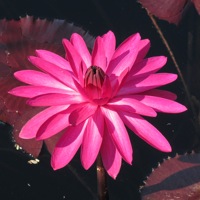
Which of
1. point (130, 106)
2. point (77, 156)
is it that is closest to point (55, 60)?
point (130, 106)

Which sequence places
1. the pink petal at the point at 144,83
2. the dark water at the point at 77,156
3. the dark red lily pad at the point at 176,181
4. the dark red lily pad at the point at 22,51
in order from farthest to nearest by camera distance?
the dark water at the point at 77,156, the dark red lily pad at the point at 22,51, the dark red lily pad at the point at 176,181, the pink petal at the point at 144,83

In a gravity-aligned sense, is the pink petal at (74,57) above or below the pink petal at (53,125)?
above

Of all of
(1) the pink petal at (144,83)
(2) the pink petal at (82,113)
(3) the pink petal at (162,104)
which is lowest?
(3) the pink petal at (162,104)

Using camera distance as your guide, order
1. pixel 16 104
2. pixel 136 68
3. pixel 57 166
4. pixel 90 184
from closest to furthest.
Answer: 1. pixel 57 166
2. pixel 136 68
3. pixel 16 104
4. pixel 90 184

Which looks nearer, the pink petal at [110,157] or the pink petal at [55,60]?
the pink petal at [110,157]

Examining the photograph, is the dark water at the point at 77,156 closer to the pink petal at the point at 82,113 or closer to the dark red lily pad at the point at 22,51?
the dark red lily pad at the point at 22,51

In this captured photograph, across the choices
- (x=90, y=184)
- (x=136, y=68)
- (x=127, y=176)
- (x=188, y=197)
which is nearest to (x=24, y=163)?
(x=90, y=184)

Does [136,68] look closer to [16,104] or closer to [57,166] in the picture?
[57,166]

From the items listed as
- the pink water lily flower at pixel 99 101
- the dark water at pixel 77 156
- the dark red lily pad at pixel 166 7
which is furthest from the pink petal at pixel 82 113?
the dark red lily pad at pixel 166 7
